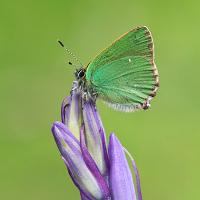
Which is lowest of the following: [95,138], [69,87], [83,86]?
[69,87]

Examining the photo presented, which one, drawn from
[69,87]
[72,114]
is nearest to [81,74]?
[72,114]

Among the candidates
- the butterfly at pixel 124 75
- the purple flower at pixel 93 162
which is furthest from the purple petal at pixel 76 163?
the butterfly at pixel 124 75

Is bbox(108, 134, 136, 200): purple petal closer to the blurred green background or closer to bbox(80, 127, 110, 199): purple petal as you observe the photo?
bbox(80, 127, 110, 199): purple petal

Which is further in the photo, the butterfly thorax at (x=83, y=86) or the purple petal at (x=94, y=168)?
the butterfly thorax at (x=83, y=86)

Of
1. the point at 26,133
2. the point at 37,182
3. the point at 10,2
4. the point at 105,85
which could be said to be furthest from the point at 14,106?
the point at 105,85

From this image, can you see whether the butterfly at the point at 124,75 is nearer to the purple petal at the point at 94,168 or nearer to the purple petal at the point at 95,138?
the purple petal at the point at 95,138

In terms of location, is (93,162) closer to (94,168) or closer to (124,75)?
(94,168)
